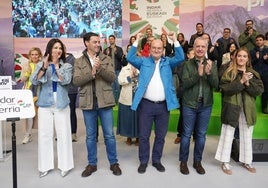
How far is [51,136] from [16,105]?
2.95ft

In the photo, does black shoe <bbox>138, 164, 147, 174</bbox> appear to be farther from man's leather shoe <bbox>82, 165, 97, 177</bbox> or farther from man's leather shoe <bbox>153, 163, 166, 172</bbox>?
man's leather shoe <bbox>82, 165, 97, 177</bbox>

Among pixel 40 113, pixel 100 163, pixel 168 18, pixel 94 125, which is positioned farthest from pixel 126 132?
pixel 168 18

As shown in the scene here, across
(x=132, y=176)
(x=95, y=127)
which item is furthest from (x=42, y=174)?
(x=132, y=176)

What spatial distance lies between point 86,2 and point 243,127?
5.72 metres

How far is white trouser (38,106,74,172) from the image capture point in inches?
121

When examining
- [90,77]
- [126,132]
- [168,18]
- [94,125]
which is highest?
[168,18]

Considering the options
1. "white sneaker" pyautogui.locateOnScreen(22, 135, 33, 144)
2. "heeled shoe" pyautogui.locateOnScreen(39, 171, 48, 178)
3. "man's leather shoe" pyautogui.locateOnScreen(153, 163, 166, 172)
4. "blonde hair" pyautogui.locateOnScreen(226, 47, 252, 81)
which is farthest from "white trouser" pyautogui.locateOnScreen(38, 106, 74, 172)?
"blonde hair" pyautogui.locateOnScreen(226, 47, 252, 81)

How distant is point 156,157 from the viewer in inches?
132

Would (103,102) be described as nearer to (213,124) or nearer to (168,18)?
(213,124)

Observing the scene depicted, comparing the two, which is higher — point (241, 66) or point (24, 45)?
point (24, 45)

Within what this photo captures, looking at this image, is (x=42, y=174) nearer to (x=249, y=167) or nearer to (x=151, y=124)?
(x=151, y=124)

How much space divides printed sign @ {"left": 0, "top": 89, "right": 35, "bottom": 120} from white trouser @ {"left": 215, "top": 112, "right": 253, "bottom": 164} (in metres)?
2.05

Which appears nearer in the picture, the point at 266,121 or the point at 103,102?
the point at 103,102

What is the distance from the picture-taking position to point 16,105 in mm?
2299
